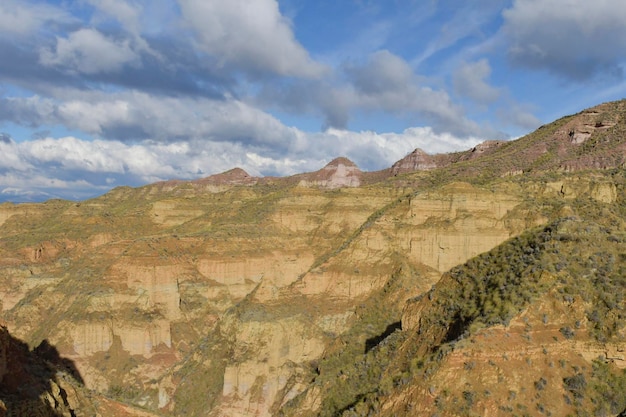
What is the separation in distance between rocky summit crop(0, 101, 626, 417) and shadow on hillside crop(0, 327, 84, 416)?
0.34 ft

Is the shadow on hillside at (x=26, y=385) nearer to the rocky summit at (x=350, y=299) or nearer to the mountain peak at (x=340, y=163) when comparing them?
the rocky summit at (x=350, y=299)

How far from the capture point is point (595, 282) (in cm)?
2328

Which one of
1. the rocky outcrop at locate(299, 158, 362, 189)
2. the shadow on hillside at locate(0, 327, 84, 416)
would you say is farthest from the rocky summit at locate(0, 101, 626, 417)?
the rocky outcrop at locate(299, 158, 362, 189)

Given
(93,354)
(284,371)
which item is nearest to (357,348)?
(284,371)

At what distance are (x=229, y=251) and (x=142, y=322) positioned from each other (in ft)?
44.8

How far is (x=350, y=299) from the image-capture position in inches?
2101

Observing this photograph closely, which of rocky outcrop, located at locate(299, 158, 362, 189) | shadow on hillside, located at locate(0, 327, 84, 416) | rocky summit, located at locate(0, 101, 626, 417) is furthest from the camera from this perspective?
rocky outcrop, located at locate(299, 158, 362, 189)

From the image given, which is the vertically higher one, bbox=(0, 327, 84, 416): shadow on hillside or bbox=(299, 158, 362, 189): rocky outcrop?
bbox=(299, 158, 362, 189): rocky outcrop

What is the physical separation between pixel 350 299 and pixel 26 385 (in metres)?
35.3

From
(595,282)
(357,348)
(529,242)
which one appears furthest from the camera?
(357,348)

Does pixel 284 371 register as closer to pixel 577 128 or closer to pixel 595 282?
pixel 595 282

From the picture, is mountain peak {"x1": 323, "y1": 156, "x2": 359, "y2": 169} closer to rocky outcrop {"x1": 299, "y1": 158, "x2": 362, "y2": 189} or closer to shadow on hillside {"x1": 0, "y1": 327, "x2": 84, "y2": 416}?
rocky outcrop {"x1": 299, "y1": 158, "x2": 362, "y2": 189}

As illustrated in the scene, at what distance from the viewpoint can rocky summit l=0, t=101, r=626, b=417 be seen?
21344mm

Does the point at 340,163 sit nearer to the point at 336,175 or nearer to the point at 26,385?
the point at 336,175
